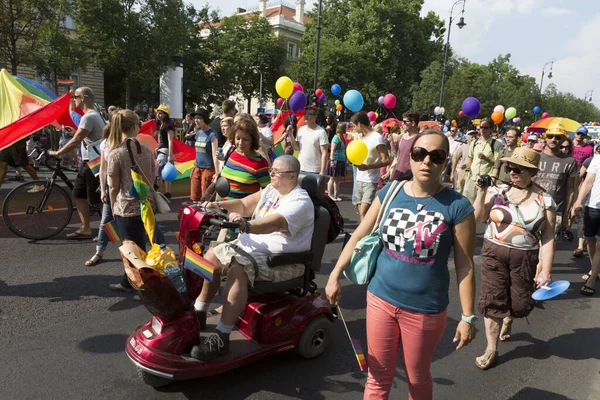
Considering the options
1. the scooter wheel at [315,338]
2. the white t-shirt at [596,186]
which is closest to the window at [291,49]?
the white t-shirt at [596,186]

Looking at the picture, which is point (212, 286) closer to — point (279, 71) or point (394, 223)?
point (394, 223)

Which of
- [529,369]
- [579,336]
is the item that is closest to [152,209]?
[529,369]

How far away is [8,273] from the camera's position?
477cm

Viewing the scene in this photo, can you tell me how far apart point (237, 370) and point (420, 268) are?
166 centimetres

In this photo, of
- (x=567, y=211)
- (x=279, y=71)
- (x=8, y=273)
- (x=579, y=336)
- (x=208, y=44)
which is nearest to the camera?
(x=579, y=336)

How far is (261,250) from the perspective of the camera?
3029mm

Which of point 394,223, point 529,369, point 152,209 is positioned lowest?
point 529,369

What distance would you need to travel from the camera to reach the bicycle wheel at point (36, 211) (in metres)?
5.70

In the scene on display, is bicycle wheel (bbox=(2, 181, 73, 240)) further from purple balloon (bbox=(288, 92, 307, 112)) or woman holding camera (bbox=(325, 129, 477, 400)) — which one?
purple balloon (bbox=(288, 92, 307, 112))

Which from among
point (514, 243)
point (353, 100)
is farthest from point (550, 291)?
point (353, 100)

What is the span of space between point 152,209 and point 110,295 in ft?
3.11

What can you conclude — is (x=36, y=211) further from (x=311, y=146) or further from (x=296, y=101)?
(x=296, y=101)

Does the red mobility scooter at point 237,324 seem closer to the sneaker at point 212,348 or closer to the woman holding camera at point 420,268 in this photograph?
the sneaker at point 212,348

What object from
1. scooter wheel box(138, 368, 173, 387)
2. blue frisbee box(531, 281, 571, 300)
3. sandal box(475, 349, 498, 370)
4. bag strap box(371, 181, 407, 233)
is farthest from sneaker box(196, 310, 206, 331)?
blue frisbee box(531, 281, 571, 300)
